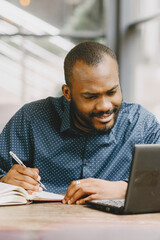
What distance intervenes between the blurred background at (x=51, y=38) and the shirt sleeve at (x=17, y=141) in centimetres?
158

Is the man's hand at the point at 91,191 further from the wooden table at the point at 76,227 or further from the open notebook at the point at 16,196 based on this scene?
the wooden table at the point at 76,227

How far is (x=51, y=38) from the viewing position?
3.69m

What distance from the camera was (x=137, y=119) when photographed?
2020 millimetres

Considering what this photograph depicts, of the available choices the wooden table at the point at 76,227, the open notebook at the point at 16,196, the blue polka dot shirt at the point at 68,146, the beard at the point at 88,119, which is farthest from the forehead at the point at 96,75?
the wooden table at the point at 76,227

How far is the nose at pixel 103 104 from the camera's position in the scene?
170 centimetres

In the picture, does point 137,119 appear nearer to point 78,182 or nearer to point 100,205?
point 78,182

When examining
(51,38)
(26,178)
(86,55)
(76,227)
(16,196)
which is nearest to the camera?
(76,227)

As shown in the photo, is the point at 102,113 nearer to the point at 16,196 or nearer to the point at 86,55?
the point at 86,55

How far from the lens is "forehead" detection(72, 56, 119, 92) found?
5.57 ft

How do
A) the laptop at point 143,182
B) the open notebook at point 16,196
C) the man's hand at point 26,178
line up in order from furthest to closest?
the man's hand at point 26,178, the open notebook at point 16,196, the laptop at point 143,182

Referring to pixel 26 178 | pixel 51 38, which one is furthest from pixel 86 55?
pixel 51 38

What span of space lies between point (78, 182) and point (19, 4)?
8.07 ft

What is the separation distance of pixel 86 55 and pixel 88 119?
26 centimetres

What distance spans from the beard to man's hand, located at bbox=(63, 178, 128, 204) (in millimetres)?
319
